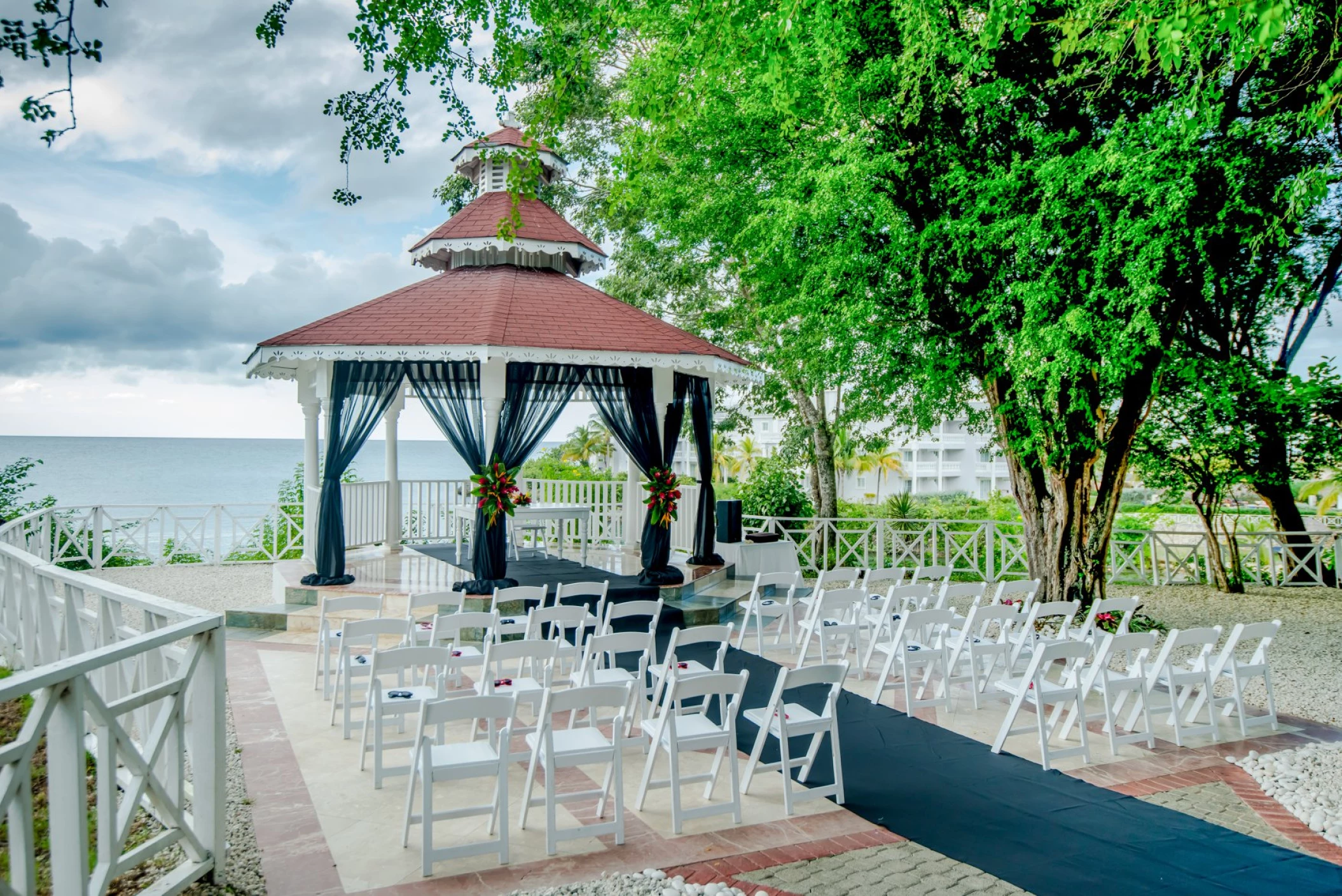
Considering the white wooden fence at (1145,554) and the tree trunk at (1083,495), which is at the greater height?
the tree trunk at (1083,495)

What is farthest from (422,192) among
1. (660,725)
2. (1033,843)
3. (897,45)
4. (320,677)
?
(1033,843)

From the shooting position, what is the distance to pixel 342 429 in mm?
9656

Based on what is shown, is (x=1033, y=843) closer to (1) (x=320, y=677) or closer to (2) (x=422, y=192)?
(1) (x=320, y=677)

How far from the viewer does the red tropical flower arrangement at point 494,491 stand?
9047 millimetres

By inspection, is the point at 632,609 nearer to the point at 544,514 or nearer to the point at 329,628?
the point at 329,628

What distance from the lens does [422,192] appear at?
1911 centimetres

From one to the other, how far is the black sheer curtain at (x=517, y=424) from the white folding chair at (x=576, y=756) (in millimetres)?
5078

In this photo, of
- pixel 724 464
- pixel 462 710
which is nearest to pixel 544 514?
pixel 462 710

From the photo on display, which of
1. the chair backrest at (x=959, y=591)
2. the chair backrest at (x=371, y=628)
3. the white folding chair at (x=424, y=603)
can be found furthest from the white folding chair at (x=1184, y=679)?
the chair backrest at (x=371, y=628)

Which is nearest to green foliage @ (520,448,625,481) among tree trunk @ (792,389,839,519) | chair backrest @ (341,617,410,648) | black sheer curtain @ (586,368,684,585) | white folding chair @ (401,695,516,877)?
tree trunk @ (792,389,839,519)

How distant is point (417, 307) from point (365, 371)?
1.15 meters

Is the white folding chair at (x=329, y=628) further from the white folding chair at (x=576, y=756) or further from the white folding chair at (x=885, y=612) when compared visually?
the white folding chair at (x=885, y=612)

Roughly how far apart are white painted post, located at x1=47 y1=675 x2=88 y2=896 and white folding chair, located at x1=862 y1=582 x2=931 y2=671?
536 cm

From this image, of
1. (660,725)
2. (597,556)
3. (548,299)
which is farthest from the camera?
(597,556)
